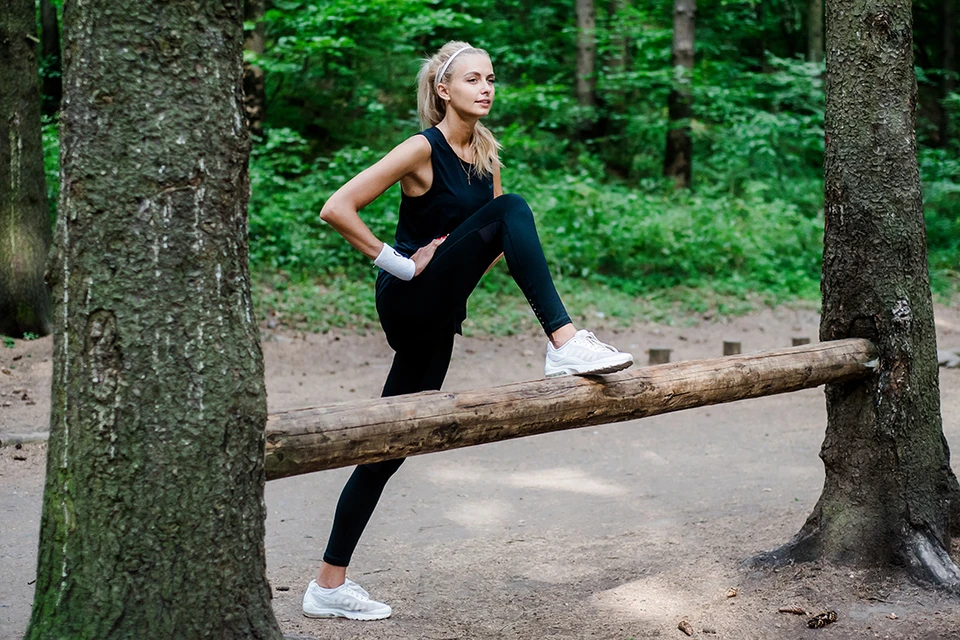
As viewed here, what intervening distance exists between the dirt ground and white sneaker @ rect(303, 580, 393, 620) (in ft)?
0.17

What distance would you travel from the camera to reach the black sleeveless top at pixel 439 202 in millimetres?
3322

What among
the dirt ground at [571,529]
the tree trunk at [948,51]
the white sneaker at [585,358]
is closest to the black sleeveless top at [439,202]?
the white sneaker at [585,358]

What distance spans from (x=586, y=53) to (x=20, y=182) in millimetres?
10206

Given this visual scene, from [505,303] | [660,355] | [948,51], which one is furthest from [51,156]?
[948,51]

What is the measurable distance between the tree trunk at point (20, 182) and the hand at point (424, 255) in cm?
580

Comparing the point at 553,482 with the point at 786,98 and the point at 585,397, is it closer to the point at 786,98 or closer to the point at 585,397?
the point at 585,397

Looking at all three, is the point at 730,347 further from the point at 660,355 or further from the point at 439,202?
the point at 439,202

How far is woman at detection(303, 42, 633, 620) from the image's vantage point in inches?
124

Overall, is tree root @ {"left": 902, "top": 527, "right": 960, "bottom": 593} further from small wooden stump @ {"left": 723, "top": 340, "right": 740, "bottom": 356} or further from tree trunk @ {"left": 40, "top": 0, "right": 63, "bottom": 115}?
tree trunk @ {"left": 40, "top": 0, "right": 63, "bottom": 115}

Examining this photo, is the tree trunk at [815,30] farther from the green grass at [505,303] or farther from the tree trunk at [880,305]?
the tree trunk at [880,305]

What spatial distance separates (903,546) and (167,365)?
314 cm

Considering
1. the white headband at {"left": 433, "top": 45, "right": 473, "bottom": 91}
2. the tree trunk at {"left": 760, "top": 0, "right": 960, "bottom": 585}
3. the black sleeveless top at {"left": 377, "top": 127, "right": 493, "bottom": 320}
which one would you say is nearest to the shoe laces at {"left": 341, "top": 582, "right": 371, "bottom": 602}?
the black sleeveless top at {"left": 377, "top": 127, "right": 493, "bottom": 320}

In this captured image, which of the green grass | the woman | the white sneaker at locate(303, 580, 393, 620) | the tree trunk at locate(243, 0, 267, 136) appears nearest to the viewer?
the woman

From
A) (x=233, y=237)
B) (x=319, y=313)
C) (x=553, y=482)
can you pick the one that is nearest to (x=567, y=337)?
(x=233, y=237)
